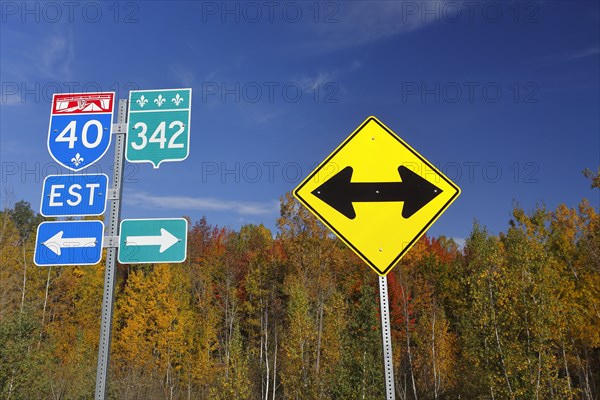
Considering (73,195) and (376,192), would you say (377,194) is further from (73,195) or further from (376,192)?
(73,195)

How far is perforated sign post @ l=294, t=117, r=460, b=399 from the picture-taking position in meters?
3.95

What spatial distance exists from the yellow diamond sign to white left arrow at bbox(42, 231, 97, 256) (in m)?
2.60

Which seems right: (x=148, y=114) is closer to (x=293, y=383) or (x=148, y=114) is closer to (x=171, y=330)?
(x=293, y=383)

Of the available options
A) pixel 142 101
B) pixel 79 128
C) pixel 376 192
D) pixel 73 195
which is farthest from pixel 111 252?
pixel 376 192

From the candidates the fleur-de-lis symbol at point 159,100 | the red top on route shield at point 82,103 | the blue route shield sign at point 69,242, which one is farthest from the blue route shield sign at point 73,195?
the fleur-de-lis symbol at point 159,100

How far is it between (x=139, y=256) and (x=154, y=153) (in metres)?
1.24

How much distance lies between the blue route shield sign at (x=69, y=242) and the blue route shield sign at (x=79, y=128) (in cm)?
71

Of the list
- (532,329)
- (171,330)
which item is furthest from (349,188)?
(171,330)

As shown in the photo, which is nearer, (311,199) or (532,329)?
(311,199)

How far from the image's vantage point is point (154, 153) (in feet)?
17.1

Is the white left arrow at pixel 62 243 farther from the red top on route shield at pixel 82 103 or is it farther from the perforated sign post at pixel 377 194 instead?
the perforated sign post at pixel 377 194

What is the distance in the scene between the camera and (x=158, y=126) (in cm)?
530

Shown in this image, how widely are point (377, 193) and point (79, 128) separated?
372 centimetres

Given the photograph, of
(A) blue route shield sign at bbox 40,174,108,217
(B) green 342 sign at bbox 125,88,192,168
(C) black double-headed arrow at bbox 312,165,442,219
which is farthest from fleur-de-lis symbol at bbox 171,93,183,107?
(C) black double-headed arrow at bbox 312,165,442,219
